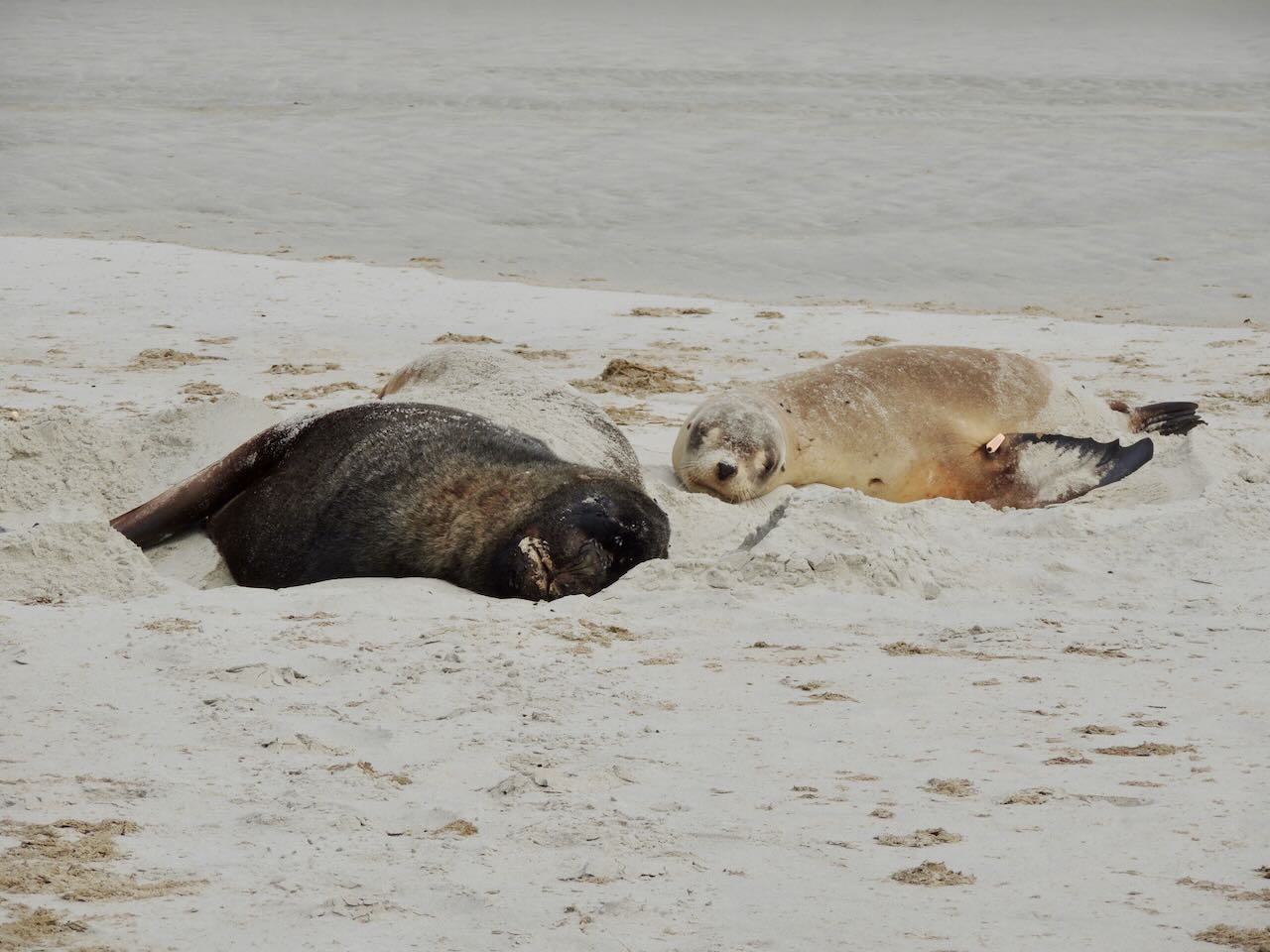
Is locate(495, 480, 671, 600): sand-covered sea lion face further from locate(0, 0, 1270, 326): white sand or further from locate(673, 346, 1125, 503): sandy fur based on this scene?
locate(0, 0, 1270, 326): white sand

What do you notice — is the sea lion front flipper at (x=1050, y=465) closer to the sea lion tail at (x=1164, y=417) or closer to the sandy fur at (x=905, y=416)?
the sandy fur at (x=905, y=416)

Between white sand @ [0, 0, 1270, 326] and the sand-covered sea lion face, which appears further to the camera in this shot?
white sand @ [0, 0, 1270, 326]

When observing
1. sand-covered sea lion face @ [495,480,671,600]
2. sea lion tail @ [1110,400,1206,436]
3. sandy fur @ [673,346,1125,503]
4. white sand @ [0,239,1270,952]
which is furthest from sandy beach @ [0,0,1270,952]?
sandy fur @ [673,346,1125,503]

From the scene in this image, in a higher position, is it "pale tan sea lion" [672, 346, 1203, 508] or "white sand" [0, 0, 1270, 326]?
"white sand" [0, 0, 1270, 326]

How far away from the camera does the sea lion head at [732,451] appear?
6.90m

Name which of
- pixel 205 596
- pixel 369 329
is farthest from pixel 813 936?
pixel 369 329

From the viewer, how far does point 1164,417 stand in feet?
25.5

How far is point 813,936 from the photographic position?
267 cm

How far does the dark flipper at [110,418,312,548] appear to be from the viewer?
560 cm

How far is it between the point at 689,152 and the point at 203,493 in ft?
49.2

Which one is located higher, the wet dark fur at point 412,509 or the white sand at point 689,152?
the white sand at point 689,152

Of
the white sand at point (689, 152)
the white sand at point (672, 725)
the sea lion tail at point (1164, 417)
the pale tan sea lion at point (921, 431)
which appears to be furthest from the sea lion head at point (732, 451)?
the white sand at point (689, 152)

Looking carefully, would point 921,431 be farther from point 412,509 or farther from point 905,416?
point 412,509

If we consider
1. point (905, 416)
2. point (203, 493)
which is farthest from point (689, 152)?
point (203, 493)
